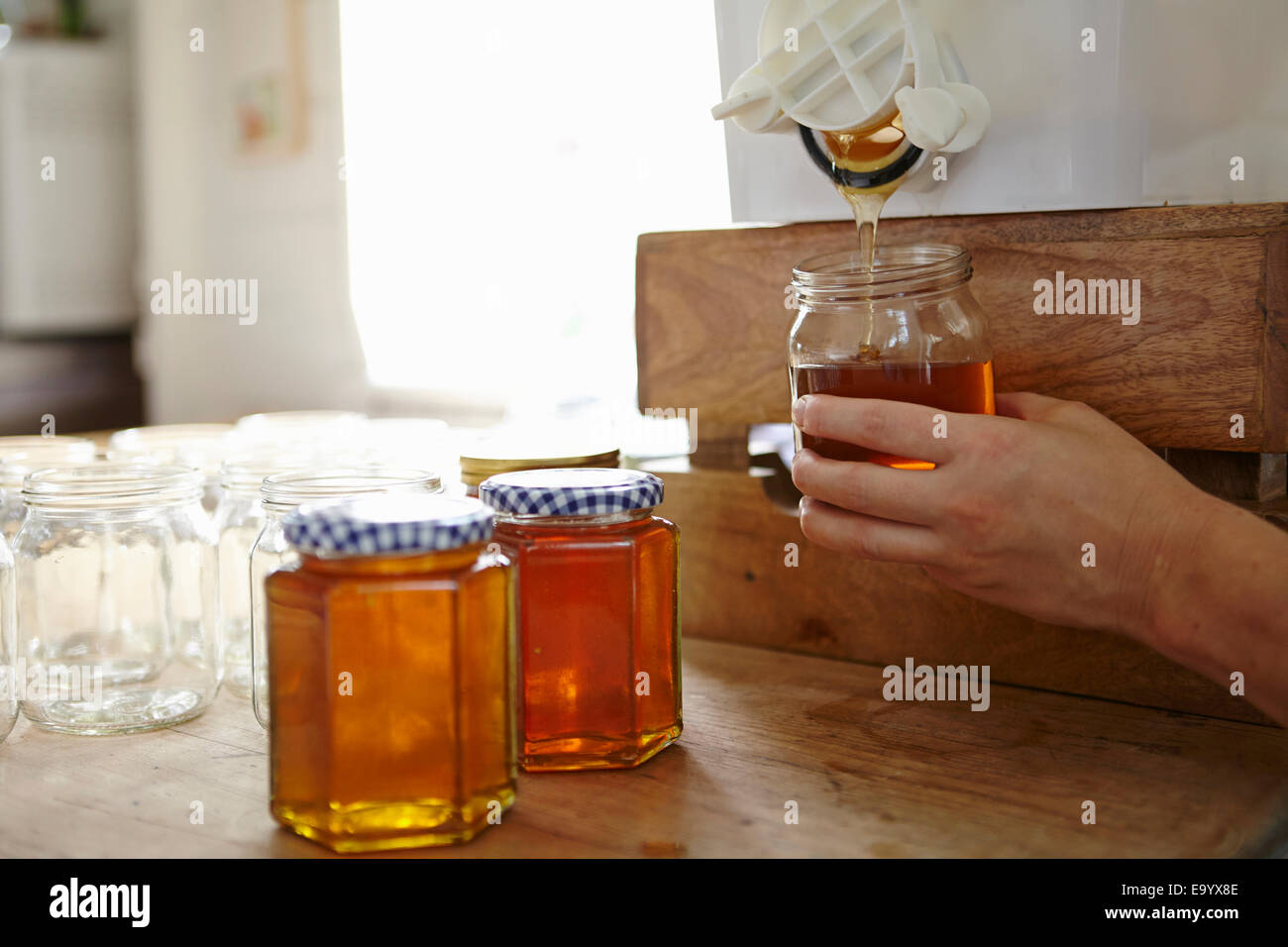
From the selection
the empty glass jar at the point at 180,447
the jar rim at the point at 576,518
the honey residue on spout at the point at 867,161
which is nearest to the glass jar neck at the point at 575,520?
the jar rim at the point at 576,518

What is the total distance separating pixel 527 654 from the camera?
2.22 ft

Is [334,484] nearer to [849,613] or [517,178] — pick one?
[849,613]

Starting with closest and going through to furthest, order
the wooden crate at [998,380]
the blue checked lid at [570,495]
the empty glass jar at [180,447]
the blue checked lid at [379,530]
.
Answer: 1. the blue checked lid at [379,530]
2. the blue checked lid at [570,495]
3. the wooden crate at [998,380]
4. the empty glass jar at [180,447]

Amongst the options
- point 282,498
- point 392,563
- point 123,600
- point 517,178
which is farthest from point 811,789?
point 517,178

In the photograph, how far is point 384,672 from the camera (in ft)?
1.88

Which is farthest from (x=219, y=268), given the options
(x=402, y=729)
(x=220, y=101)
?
(x=402, y=729)

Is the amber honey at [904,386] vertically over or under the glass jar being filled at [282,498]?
over

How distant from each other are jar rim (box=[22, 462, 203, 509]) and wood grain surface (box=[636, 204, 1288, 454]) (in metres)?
0.44

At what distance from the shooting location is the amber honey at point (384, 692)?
57 cm

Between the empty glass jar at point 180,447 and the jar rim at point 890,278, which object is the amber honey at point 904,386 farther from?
the empty glass jar at point 180,447

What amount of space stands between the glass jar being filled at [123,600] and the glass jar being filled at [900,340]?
1.42 ft

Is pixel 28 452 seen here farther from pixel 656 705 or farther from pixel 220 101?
pixel 220 101

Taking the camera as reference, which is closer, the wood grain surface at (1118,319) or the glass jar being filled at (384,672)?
the glass jar being filled at (384,672)

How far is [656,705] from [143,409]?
2846mm
